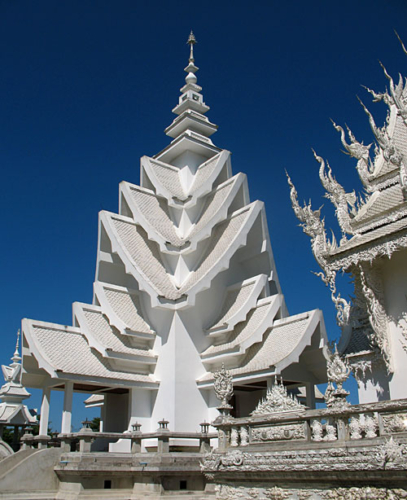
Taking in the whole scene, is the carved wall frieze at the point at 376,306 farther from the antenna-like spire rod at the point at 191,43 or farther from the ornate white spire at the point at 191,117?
the antenna-like spire rod at the point at 191,43

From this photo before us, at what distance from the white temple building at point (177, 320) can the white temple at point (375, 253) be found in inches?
146

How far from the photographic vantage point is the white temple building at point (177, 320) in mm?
15414

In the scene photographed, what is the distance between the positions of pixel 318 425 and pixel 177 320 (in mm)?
8618

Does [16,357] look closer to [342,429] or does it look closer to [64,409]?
[64,409]

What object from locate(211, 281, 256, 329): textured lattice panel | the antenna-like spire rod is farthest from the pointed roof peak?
locate(211, 281, 256, 329): textured lattice panel

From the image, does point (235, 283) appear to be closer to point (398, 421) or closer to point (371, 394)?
point (371, 394)

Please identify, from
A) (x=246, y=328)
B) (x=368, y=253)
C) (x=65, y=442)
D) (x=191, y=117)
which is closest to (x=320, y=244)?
(x=368, y=253)

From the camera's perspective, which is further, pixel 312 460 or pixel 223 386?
pixel 223 386

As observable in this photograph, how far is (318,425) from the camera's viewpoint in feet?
27.7

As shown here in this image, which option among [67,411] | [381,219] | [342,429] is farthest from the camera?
[67,411]

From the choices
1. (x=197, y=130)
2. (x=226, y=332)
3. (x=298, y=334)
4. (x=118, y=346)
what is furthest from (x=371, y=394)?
(x=197, y=130)

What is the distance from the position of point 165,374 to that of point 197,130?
11.1m

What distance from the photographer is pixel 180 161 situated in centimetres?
2184

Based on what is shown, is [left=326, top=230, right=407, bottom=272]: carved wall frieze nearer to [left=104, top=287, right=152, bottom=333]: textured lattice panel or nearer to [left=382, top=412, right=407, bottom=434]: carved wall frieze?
[left=382, top=412, right=407, bottom=434]: carved wall frieze
